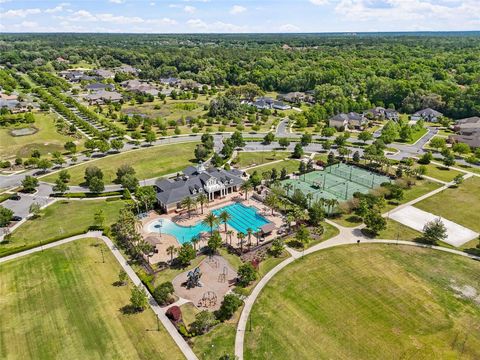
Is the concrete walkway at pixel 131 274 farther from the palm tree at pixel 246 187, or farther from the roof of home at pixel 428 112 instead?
the roof of home at pixel 428 112

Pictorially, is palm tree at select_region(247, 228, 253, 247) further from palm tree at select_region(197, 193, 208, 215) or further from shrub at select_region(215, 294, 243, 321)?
shrub at select_region(215, 294, 243, 321)

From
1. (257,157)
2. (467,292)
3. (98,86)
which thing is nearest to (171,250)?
(467,292)

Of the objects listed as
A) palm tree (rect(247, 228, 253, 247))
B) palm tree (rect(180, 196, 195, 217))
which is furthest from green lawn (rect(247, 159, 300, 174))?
palm tree (rect(247, 228, 253, 247))

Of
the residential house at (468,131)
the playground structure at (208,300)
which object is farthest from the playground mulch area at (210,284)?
the residential house at (468,131)

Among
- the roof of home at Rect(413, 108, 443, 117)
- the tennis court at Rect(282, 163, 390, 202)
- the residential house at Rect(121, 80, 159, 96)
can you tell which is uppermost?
the residential house at Rect(121, 80, 159, 96)

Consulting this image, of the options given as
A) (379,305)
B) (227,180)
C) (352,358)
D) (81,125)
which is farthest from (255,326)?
(81,125)

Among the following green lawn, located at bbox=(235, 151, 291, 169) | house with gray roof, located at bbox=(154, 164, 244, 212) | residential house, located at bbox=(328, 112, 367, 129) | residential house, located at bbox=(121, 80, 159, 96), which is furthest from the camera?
residential house, located at bbox=(121, 80, 159, 96)

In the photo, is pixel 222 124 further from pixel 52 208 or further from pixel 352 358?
pixel 352 358
